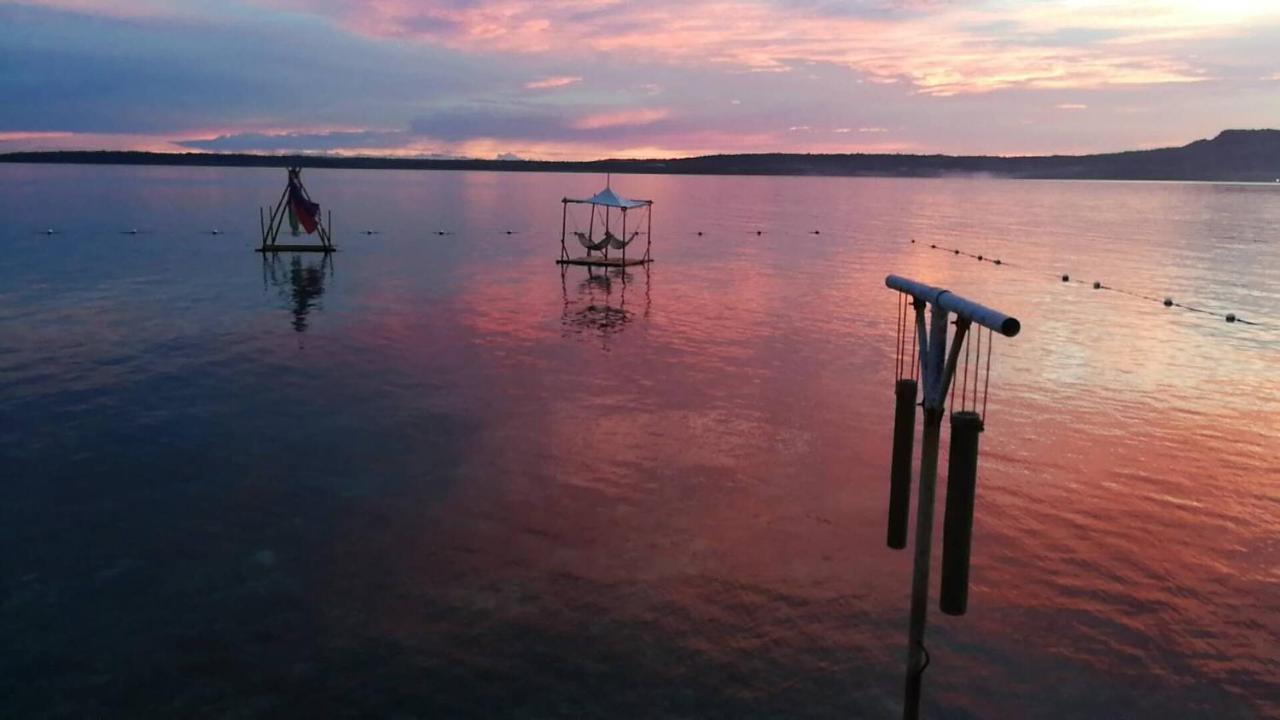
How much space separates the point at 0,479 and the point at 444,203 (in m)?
123

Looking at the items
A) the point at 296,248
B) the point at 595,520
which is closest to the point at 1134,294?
the point at 595,520

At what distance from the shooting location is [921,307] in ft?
31.9

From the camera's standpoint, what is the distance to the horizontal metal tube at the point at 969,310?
303 inches

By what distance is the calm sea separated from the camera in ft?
34.9

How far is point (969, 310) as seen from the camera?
27.6ft

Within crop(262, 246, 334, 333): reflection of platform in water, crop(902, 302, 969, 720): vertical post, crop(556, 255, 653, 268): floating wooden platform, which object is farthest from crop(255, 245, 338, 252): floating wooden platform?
crop(902, 302, 969, 720): vertical post

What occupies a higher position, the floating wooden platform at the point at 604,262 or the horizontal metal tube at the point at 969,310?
the horizontal metal tube at the point at 969,310

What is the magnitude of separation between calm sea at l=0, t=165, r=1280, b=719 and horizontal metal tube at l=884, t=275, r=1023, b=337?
4735 millimetres

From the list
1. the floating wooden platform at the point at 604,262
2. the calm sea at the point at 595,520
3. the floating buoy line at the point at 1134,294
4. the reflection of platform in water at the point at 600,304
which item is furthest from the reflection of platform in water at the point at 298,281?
the floating buoy line at the point at 1134,294

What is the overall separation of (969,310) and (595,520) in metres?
8.36

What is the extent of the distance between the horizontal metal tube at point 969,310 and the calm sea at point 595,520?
473 centimetres

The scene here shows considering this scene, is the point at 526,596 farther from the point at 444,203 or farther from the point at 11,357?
the point at 444,203

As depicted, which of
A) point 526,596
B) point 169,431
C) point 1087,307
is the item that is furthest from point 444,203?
point 526,596

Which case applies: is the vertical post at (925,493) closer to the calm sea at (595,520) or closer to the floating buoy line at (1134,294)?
the calm sea at (595,520)
